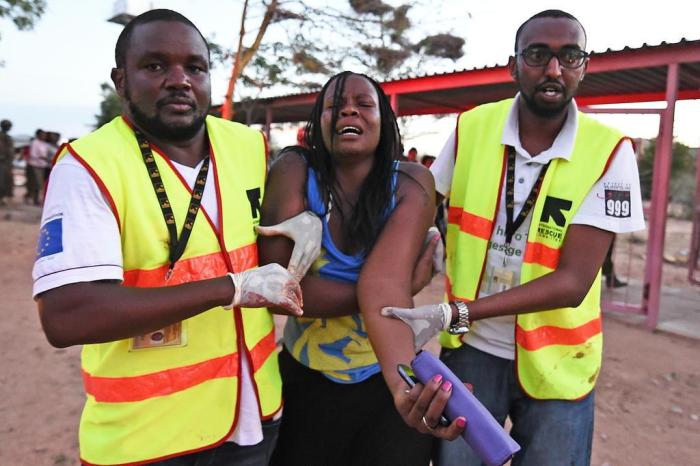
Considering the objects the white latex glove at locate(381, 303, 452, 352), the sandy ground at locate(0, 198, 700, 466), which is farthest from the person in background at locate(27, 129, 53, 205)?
the white latex glove at locate(381, 303, 452, 352)

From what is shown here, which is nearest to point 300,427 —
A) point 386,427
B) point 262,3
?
point 386,427

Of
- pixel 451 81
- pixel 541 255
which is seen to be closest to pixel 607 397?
pixel 541 255

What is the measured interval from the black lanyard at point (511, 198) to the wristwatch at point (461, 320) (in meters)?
0.35

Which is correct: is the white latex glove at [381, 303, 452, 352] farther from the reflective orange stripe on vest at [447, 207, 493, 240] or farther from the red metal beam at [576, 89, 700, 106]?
the red metal beam at [576, 89, 700, 106]

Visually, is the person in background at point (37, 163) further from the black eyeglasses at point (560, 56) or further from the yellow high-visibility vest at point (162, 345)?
the black eyeglasses at point (560, 56)

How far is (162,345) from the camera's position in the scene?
1419mm

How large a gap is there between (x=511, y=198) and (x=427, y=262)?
0.40 meters

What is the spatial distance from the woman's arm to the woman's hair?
47 mm

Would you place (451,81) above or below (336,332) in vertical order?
above

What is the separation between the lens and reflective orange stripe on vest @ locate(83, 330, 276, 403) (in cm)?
138

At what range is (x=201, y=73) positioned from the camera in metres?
1.55

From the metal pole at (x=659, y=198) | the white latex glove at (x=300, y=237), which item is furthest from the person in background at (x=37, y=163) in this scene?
the white latex glove at (x=300, y=237)

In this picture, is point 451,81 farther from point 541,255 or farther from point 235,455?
point 235,455

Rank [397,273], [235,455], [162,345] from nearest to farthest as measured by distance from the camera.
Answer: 1. [162,345]
2. [235,455]
3. [397,273]
